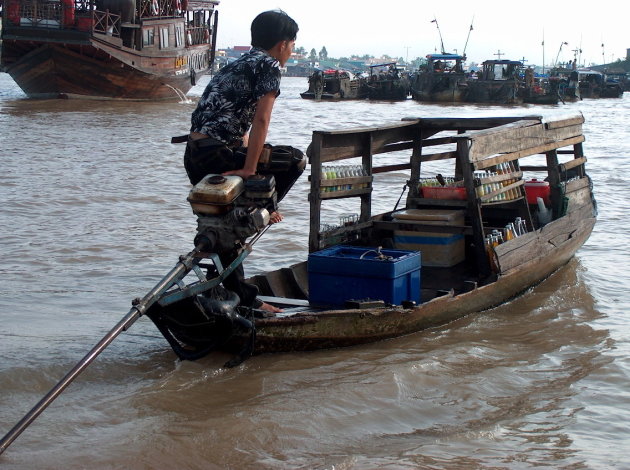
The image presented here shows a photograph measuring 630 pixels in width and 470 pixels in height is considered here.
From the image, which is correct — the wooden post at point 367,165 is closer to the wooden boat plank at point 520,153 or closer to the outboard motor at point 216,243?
the wooden boat plank at point 520,153

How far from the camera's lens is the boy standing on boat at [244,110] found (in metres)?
4.77

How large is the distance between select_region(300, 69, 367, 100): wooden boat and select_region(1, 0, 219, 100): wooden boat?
15483mm

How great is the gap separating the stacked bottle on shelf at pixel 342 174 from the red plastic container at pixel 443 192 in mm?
629

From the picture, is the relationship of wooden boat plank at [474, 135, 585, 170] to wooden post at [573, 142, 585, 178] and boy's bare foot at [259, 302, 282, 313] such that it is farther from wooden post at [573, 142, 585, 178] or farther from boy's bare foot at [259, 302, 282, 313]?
boy's bare foot at [259, 302, 282, 313]

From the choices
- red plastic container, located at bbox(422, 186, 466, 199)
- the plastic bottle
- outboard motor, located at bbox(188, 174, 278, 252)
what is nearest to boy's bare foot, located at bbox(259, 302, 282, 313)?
outboard motor, located at bbox(188, 174, 278, 252)

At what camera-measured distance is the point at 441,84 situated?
48562mm

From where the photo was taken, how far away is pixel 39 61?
98.1ft

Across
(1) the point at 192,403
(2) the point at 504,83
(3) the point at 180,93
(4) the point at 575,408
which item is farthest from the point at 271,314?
(2) the point at 504,83

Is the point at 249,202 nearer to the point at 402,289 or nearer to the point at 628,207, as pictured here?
the point at 402,289

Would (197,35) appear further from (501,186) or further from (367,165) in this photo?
(501,186)

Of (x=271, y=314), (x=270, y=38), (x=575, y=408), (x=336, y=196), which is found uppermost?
(x=270, y=38)

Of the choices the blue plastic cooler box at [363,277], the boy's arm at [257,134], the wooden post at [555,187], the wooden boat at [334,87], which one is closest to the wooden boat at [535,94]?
the wooden boat at [334,87]

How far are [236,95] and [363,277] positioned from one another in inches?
62.5

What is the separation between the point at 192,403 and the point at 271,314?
890 millimetres
